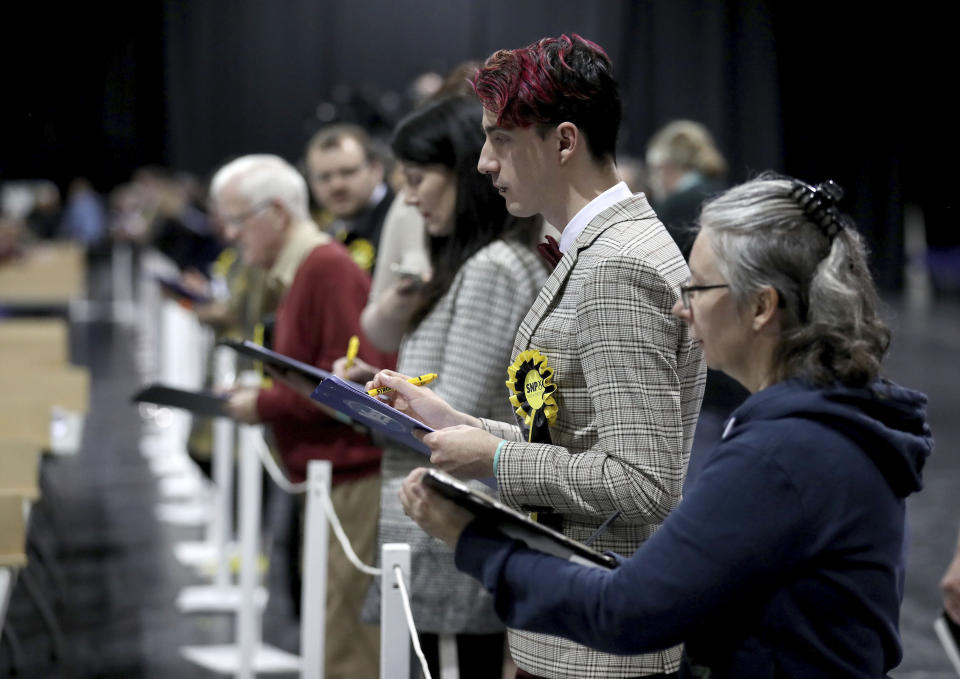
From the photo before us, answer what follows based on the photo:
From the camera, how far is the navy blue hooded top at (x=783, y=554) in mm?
1254

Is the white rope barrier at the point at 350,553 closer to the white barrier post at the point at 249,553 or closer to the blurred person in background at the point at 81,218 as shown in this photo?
the white barrier post at the point at 249,553

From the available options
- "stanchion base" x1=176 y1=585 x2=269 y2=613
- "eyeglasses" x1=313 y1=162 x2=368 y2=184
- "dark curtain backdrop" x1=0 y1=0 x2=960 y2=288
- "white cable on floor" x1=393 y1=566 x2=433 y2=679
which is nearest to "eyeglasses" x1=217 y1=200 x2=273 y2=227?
"eyeglasses" x1=313 y1=162 x2=368 y2=184

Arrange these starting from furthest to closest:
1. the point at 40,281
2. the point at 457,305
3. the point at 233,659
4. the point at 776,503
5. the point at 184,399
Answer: the point at 40,281 < the point at 233,659 < the point at 184,399 < the point at 457,305 < the point at 776,503

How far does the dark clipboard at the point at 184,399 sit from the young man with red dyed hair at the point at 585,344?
4.24 ft

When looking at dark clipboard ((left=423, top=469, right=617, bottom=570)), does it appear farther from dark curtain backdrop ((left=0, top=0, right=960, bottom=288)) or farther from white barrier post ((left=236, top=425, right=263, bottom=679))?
white barrier post ((left=236, top=425, right=263, bottom=679))

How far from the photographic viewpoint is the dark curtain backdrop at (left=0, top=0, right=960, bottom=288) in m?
6.21

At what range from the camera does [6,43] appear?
17297 millimetres

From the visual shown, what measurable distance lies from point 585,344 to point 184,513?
17.6 ft

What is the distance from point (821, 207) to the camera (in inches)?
54.4

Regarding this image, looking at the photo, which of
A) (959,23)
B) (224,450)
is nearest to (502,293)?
(224,450)

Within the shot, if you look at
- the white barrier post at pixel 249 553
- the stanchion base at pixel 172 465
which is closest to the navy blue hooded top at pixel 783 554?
the white barrier post at pixel 249 553

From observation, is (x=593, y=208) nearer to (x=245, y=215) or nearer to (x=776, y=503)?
(x=776, y=503)

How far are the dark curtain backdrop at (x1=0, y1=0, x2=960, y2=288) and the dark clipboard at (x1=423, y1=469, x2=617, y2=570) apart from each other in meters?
0.66

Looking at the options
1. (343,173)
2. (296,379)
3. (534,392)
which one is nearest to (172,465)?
(343,173)
